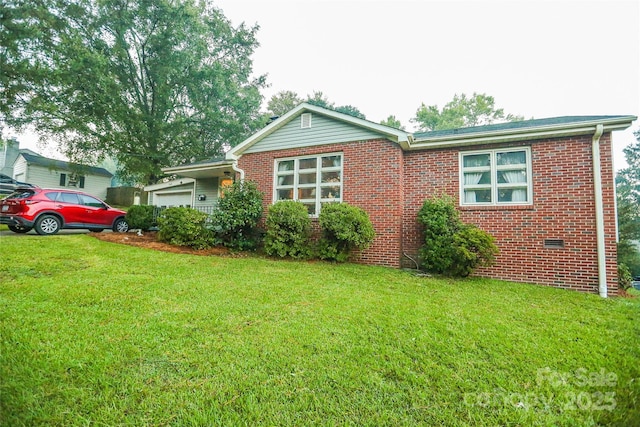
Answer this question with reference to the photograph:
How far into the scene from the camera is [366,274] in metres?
5.93

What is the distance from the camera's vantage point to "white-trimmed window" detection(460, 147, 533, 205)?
6.39m

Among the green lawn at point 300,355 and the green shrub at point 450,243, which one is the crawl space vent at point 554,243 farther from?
the green lawn at point 300,355

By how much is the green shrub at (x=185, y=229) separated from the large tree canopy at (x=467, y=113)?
102 ft

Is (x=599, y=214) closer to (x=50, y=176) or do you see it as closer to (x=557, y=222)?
(x=557, y=222)

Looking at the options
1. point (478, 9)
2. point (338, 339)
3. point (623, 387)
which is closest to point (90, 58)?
point (478, 9)

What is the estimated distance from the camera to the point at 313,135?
8.30 meters

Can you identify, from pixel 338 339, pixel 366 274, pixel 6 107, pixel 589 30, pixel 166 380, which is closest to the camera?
pixel 166 380

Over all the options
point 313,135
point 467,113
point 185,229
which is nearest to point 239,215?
point 185,229

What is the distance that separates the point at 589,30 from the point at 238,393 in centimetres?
795

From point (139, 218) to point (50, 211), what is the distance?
2841 millimetres

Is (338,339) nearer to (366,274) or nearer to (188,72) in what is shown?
(366,274)

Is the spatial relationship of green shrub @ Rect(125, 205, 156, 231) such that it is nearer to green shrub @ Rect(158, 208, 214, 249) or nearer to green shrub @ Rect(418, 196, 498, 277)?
green shrub @ Rect(158, 208, 214, 249)

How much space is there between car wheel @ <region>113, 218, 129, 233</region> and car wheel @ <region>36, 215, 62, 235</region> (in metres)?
2.02

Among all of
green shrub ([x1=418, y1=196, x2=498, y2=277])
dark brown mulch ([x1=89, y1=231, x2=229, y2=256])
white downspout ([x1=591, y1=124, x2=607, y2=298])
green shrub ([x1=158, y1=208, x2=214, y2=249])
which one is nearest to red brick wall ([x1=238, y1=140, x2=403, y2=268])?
green shrub ([x1=418, y1=196, x2=498, y2=277])
